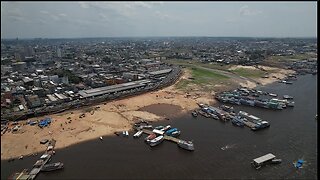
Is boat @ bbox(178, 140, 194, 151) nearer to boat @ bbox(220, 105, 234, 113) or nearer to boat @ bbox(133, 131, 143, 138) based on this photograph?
boat @ bbox(133, 131, 143, 138)

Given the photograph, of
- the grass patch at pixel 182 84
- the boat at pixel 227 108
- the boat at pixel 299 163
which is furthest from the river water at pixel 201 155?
the grass patch at pixel 182 84

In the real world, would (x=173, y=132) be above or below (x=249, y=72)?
below

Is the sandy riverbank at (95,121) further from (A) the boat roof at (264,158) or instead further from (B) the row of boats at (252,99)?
(A) the boat roof at (264,158)

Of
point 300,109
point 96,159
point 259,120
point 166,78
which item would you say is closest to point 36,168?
point 96,159

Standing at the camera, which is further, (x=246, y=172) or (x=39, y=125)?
(x=39, y=125)

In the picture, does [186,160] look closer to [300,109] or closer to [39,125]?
[39,125]

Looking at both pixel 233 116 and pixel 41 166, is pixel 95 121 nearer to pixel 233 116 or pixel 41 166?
pixel 41 166

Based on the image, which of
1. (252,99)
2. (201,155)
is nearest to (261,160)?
(201,155)
